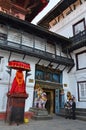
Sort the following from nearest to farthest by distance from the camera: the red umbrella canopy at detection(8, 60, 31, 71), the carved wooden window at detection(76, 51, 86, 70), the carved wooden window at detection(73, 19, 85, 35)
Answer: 1. the red umbrella canopy at detection(8, 60, 31, 71)
2. the carved wooden window at detection(76, 51, 86, 70)
3. the carved wooden window at detection(73, 19, 85, 35)

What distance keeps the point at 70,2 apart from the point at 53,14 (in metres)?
2.75

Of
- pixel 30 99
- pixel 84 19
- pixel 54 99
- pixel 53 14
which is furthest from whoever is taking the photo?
pixel 53 14

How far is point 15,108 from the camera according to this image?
29.6 feet

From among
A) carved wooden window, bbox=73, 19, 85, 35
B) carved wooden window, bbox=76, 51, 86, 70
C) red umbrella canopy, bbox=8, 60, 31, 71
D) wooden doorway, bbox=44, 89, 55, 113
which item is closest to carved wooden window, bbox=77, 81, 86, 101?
carved wooden window, bbox=76, 51, 86, 70

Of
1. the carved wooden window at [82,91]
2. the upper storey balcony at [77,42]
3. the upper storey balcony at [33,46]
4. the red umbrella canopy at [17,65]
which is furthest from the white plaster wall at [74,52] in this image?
the red umbrella canopy at [17,65]

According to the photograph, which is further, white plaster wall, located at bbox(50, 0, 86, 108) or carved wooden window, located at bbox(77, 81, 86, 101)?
white plaster wall, located at bbox(50, 0, 86, 108)

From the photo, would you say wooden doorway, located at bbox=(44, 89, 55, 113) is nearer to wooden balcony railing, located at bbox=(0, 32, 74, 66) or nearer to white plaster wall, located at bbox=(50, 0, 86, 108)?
white plaster wall, located at bbox=(50, 0, 86, 108)

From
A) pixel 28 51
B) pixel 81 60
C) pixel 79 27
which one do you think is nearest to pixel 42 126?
pixel 28 51

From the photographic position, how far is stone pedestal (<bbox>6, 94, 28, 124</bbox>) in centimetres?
881

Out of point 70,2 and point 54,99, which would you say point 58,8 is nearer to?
point 70,2

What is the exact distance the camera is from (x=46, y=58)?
13.7 metres

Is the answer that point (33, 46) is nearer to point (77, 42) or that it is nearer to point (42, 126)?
point (77, 42)

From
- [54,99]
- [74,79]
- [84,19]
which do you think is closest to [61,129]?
[54,99]

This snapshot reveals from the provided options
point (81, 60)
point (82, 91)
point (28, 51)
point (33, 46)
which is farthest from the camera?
point (81, 60)
